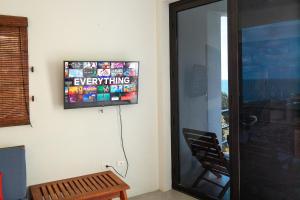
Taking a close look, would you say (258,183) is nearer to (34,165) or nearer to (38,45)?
(34,165)

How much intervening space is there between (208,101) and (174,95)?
526mm

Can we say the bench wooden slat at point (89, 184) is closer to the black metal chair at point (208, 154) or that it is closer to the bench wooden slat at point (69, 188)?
the bench wooden slat at point (69, 188)

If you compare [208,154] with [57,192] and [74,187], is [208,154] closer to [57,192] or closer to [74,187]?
[74,187]

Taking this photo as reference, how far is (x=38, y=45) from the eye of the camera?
295cm

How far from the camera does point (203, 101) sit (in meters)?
3.41

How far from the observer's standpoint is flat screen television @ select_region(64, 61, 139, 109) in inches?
118

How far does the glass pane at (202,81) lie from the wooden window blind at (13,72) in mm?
1762

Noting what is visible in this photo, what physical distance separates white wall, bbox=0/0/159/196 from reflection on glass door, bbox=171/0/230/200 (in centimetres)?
28

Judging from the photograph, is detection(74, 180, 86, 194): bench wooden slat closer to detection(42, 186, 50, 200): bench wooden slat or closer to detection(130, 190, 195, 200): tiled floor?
detection(42, 186, 50, 200): bench wooden slat

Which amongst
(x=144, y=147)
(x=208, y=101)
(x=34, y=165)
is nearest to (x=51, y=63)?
(x=34, y=165)

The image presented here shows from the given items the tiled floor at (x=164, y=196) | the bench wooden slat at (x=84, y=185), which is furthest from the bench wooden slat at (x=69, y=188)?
the tiled floor at (x=164, y=196)

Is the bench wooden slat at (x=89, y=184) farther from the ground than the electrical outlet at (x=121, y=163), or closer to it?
closer to it

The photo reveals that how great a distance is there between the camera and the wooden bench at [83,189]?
2631 mm

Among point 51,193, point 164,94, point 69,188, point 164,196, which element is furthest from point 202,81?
point 51,193
